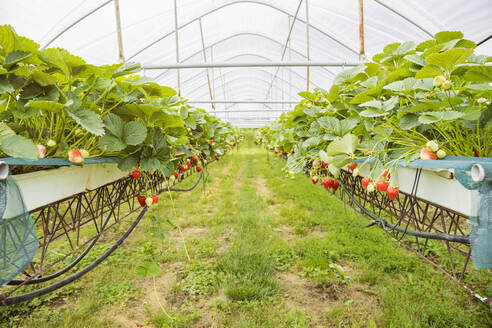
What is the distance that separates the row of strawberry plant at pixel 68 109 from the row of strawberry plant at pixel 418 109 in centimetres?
73

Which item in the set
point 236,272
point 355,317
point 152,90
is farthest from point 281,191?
point 152,90

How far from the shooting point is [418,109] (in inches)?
32.2

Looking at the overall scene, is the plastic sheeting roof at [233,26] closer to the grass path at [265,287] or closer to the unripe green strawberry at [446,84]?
the grass path at [265,287]

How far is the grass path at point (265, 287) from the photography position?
5.08 feet

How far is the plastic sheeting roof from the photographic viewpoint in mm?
3646

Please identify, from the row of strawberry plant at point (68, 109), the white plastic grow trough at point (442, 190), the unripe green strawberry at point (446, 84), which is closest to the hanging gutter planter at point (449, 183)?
the white plastic grow trough at point (442, 190)

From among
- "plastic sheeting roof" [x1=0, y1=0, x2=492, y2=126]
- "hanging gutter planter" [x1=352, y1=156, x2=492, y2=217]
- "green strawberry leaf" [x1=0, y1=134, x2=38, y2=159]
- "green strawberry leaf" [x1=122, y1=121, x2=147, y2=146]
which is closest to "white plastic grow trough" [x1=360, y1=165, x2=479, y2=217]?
"hanging gutter planter" [x1=352, y1=156, x2=492, y2=217]

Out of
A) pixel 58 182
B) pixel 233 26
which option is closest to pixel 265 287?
pixel 58 182

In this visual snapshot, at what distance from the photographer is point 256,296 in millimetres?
1749

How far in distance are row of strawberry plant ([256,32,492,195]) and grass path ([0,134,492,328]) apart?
87 centimetres

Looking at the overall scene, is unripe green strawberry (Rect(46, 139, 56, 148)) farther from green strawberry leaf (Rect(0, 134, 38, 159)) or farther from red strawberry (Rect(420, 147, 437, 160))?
red strawberry (Rect(420, 147, 437, 160))

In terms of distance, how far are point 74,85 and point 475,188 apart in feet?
4.11

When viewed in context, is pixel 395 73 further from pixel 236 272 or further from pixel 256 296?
pixel 236 272

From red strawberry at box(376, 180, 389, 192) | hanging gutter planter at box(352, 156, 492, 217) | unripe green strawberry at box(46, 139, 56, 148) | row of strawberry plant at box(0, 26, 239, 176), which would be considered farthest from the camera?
red strawberry at box(376, 180, 389, 192)
